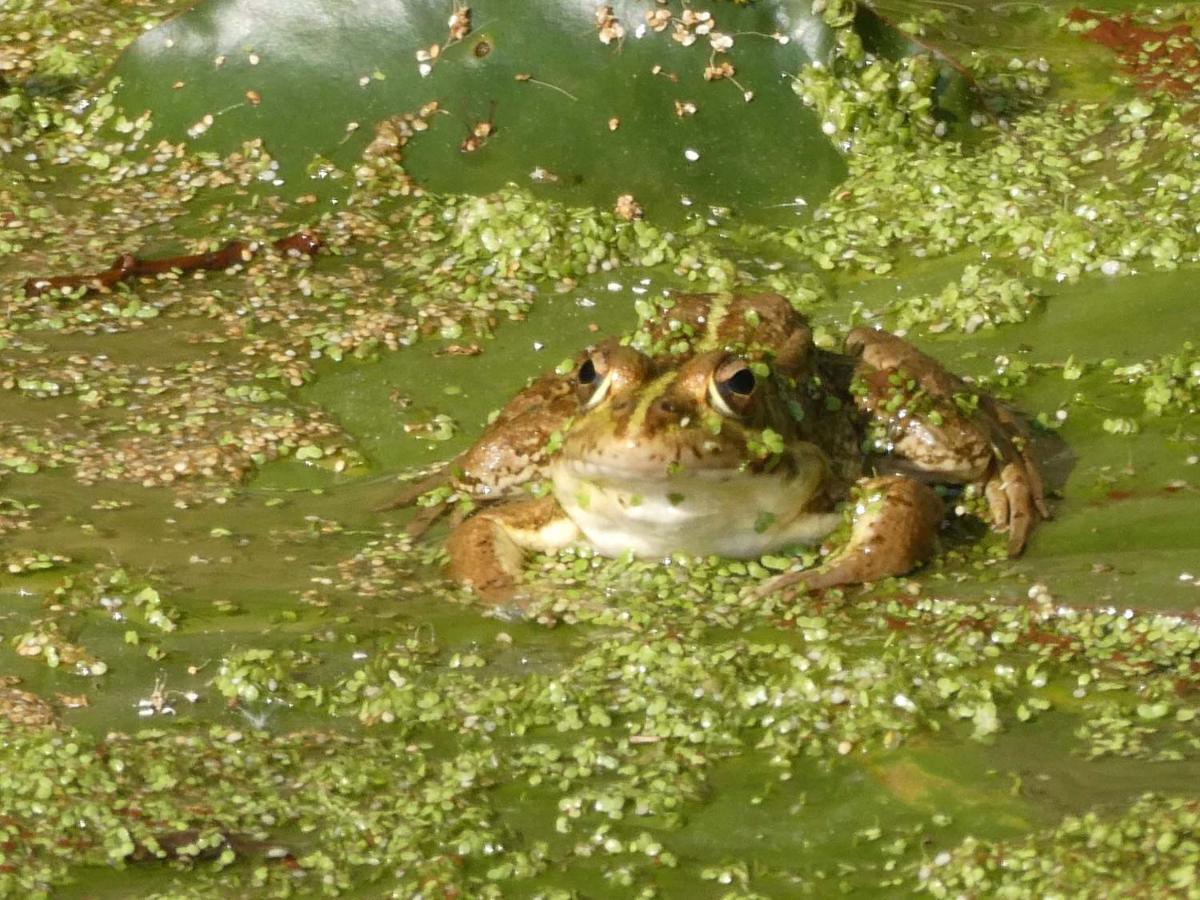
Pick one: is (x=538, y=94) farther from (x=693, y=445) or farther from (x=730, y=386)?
(x=693, y=445)

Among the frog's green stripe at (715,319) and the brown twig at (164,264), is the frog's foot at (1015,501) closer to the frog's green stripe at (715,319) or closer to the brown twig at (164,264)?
the frog's green stripe at (715,319)

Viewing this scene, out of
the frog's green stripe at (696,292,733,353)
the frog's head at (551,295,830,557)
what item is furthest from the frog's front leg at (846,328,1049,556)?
the frog's green stripe at (696,292,733,353)

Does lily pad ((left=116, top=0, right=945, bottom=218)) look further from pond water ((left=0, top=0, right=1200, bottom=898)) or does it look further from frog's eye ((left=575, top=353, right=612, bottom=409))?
frog's eye ((left=575, top=353, right=612, bottom=409))

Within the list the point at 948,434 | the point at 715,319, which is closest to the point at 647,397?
the point at 715,319

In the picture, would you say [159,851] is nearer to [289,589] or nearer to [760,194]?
[289,589]

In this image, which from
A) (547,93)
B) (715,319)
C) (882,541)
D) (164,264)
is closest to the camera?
(882,541)

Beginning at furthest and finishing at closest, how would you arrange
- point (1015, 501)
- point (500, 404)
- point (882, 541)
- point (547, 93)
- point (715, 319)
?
point (547, 93), point (500, 404), point (715, 319), point (1015, 501), point (882, 541)
